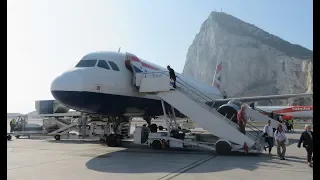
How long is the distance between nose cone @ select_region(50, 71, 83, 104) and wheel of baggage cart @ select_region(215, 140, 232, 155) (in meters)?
5.95

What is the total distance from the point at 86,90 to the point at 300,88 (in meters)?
115

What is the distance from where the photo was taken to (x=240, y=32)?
477 ft

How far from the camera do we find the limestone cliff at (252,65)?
117m

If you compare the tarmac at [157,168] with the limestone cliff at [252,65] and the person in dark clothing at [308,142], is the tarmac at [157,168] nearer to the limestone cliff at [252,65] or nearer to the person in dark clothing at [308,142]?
the person in dark clothing at [308,142]

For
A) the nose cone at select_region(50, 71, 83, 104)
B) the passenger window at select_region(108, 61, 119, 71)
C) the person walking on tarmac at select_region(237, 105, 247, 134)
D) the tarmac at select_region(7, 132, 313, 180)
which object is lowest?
the tarmac at select_region(7, 132, 313, 180)

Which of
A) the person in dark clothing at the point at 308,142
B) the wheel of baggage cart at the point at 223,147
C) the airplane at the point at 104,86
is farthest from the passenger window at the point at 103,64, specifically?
the person in dark clothing at the point at 308,142

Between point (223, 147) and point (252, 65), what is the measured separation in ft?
384

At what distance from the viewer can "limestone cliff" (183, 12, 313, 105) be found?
117375 mm

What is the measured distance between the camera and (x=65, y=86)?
39.8 feet

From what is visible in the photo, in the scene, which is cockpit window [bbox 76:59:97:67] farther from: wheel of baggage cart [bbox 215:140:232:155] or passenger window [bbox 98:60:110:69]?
wheel of baggage cart [bbox 215:140:232:155]

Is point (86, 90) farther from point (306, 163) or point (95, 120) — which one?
point (306, 163)

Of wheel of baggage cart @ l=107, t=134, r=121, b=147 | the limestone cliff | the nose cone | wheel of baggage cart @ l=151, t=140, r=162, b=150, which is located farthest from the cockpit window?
the limestone cliff

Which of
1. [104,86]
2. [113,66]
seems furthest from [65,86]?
[113,66]
